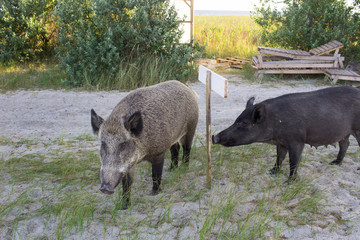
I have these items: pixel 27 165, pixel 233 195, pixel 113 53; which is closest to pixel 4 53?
pixel 113 53

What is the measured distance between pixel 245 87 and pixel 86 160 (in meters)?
6.02

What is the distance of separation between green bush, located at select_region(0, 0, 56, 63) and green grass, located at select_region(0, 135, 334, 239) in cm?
703

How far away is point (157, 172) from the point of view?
157 inches

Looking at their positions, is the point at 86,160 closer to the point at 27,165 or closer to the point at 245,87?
the point at 27,165

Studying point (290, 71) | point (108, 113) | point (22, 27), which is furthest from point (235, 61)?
point (22, 27)

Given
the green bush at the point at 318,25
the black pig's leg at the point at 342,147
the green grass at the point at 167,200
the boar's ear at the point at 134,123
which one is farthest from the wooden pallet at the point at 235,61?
the boar's ear at the point at 134,123

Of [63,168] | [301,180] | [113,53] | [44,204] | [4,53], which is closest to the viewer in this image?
[44,204]

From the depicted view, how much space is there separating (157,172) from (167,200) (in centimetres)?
36

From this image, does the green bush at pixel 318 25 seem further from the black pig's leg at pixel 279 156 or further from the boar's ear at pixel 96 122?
the boar's ear at pixel 96 122

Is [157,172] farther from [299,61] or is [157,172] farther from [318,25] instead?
[318,25]

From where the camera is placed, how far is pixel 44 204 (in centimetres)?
374

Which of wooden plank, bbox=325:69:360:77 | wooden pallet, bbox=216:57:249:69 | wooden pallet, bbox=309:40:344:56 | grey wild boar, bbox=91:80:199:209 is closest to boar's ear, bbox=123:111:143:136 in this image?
grey wild boar, bbox=91:80:199:209

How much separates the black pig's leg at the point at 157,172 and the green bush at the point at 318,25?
29.1 feet

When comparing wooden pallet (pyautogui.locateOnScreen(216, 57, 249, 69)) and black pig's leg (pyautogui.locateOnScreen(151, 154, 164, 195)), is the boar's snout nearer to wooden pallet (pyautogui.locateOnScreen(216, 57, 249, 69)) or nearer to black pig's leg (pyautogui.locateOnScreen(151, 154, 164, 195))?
black pig's leg (pyautogui.locateOnScreen(151, 154, 164, 195))
